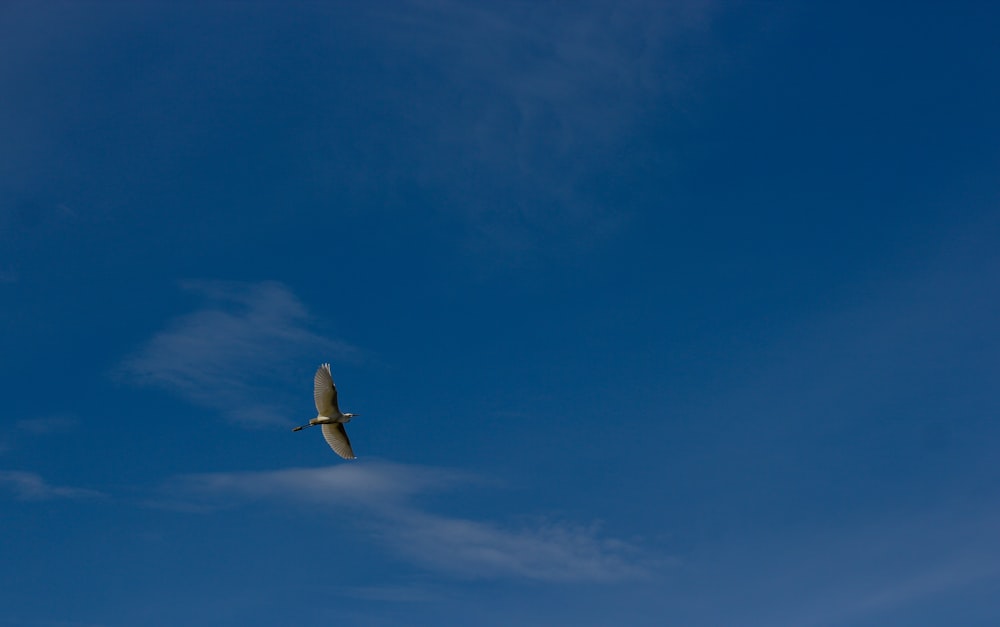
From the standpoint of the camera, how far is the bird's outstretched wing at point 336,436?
161375 millimetres

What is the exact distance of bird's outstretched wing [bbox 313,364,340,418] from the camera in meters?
156

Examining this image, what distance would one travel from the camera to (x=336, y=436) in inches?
6368

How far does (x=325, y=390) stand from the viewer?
156375 mm

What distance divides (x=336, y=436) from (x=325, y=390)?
8.76 metres

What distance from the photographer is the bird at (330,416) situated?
6142 inches

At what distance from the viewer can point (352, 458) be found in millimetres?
163500

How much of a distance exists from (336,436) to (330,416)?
11.8ft

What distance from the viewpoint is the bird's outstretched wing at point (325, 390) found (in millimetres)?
155875

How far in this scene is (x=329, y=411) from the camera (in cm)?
15925

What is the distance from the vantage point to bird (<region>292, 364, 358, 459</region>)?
156000 mm

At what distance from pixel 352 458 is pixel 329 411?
869cm

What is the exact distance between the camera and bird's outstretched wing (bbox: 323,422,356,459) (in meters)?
161

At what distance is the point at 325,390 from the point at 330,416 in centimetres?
523

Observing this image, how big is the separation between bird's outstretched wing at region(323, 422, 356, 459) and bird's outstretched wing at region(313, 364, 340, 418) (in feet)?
11.0
